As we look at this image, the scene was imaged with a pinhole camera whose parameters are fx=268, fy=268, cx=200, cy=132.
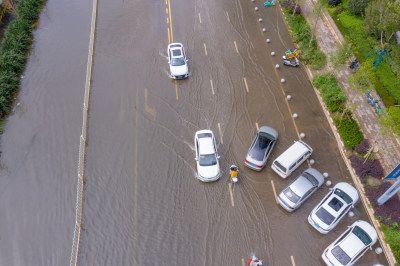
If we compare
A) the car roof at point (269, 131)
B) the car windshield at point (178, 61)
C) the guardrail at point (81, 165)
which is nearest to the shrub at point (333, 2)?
the car windshield at point (178, 61)

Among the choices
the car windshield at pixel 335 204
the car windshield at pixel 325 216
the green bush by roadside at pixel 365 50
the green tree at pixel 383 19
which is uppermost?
the green tree at pixel 383 19

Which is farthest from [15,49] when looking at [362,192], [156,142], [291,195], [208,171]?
[362,192]

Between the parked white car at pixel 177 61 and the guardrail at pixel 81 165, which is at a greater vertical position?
the parked white car at pixel 177 61

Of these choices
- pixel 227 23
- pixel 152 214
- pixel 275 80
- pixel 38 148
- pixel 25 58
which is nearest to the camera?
pixel 152 214

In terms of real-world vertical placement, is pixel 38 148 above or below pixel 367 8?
below

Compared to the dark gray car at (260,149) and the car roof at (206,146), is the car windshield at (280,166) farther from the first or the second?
the car roof at (206,146)

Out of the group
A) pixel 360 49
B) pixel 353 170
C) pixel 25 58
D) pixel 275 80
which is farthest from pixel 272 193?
pixel 25 58

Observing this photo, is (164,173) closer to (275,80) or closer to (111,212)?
(111,212)
